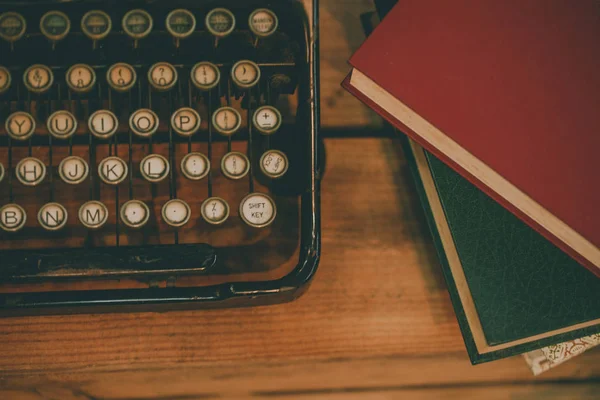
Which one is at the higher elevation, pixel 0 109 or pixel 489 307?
pixel 0 109

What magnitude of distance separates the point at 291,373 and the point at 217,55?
0.53 metres

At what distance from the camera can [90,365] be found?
0.84 metres

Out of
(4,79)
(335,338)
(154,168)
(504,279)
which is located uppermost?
(4,79)

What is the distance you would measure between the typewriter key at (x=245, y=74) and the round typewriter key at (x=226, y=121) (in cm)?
4

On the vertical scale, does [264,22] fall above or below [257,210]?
above

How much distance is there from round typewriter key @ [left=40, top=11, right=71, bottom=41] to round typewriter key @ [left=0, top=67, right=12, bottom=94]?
3.3 inches

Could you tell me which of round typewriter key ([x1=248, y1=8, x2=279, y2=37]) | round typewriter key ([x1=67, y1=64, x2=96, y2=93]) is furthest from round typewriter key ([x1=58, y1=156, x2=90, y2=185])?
round typewriter key ([x1=248, y1=8, x2=279, y2=37])

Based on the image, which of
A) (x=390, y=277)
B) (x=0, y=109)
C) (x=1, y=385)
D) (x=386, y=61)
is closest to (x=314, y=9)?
(x=386, y=61)

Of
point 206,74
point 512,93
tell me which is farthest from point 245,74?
point 512,93

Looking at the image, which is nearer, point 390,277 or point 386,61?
point 386,61

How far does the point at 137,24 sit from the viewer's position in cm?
79

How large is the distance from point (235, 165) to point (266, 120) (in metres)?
0.08

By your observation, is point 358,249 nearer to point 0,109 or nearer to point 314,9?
point 314,9

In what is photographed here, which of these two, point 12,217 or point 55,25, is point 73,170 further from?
point 55,25
